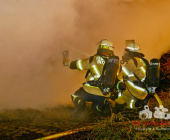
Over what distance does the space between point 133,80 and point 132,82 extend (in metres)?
0.06

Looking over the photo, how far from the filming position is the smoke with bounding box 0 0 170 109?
4965 mm

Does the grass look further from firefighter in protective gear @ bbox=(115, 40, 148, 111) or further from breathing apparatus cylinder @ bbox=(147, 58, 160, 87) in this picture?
firefighter in protective gear @ bbox=(115, 40, 148, 111)

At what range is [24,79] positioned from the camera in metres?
5.27

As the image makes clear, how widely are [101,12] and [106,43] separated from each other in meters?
2.17

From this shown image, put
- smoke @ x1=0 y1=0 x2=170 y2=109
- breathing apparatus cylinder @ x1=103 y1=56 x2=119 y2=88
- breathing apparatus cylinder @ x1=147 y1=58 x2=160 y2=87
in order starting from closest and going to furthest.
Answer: breathing apparatus cylinder @ x1=103 y1=56 x2=119 y2=88 → breathing apparatus cylinder @ x1=147 y1=58 x2=160 y2=87 → smoke @ x1=0 y1=0 x2=170 y2=109

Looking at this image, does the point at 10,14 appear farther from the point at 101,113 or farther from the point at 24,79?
the point at 101,113

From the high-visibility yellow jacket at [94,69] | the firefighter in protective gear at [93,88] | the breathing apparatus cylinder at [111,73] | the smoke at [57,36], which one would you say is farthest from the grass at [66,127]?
the smoke at [57,36]

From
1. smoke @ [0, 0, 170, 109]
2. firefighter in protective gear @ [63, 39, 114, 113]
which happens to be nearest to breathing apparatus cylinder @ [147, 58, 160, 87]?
firefighter in protective gear @ [63, 39, 114, 113]

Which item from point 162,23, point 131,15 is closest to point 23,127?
point 131,15

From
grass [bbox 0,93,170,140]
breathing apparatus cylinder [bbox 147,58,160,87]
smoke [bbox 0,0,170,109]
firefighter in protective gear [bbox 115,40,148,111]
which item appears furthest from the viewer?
smoke [bbox 0,0,170,109]

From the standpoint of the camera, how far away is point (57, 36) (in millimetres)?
5641

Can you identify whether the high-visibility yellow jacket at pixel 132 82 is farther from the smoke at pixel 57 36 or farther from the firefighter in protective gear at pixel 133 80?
the smoke at pixel 57 36

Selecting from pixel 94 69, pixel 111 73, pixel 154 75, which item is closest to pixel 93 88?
pixel 94 69

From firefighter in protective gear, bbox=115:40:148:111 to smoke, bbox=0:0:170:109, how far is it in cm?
180
